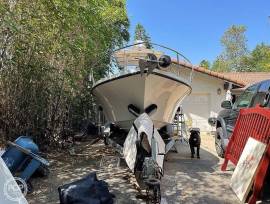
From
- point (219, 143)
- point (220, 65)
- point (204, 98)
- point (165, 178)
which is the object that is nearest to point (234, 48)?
point (220, 65)

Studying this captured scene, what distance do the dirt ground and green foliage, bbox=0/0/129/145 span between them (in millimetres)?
1217

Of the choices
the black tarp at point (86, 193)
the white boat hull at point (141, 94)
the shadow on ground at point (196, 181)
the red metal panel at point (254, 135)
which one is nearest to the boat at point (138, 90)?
the white boat hull at point (141, 94)

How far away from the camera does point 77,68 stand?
10977mm

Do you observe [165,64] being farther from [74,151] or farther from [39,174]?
[74,151]

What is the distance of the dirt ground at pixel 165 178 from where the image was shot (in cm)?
562

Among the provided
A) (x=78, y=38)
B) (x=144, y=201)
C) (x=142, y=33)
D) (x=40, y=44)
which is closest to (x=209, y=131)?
(x=78, y=38)

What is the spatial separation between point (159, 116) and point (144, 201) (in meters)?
3.02

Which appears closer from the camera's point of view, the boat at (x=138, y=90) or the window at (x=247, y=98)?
the window at (x=247, y=98)

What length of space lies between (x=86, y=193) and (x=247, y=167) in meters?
2.23

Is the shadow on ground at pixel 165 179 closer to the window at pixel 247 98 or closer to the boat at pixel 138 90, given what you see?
the boat at pixel 138 90

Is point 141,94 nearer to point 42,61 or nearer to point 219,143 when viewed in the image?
point 42,61

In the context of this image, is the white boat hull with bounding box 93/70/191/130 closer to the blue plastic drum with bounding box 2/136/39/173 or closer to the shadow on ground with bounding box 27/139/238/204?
the shadow on ground with bounding box 27/139/238/204

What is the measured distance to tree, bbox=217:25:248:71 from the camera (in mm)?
46875

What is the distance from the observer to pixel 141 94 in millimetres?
7543
